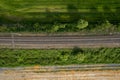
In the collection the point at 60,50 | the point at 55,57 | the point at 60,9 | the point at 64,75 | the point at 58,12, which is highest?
the point at 60,9

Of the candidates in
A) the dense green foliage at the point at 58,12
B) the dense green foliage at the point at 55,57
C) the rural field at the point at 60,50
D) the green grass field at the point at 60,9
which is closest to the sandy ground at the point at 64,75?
the rural field at the point at 60,50

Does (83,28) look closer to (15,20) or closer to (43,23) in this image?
(43,23)

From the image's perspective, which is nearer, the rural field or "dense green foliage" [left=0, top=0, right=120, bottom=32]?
the rural field

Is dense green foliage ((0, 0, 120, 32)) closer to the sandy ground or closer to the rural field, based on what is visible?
the rural field

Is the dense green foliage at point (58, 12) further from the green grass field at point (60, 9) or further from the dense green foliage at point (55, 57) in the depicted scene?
the dense green foliage at point (55, 57)

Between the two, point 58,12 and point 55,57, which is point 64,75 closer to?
point 55,57

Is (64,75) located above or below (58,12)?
below

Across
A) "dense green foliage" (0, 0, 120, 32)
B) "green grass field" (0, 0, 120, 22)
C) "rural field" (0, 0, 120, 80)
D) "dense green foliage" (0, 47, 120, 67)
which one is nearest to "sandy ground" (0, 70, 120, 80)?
"rural field" (0, 0, 120, 80)

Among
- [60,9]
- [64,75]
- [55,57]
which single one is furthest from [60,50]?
[60,9]
